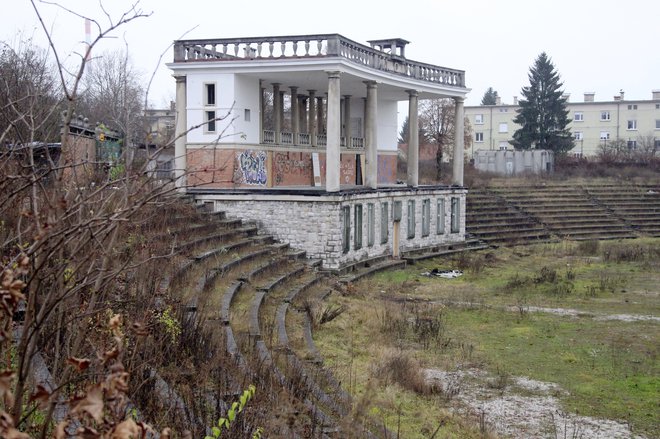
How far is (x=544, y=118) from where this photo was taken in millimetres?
65000

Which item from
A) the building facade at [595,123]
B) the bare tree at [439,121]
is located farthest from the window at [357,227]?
the building facade at [595,123]

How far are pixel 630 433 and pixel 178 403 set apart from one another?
6.97 meters

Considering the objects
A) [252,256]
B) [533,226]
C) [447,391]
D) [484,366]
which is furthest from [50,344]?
[533,226]

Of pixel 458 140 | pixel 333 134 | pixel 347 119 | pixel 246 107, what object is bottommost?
pixel 333 134

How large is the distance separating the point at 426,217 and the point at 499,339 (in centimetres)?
1486

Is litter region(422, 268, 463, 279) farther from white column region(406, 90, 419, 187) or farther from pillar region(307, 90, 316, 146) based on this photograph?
pillar region(307, 90, 316, 146)

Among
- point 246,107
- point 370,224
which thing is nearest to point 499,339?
point 370,224

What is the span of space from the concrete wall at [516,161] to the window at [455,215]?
2515 centimetres

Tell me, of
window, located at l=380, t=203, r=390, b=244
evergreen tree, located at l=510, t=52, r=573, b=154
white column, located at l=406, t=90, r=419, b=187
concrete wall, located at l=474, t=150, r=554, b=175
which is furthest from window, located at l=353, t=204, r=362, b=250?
evergreen tree, located at l=510, t=52, r=573, b=154

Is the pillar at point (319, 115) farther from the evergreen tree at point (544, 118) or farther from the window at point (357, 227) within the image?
the evergreen tree at point (544, 118)

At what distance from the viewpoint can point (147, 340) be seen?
8.40m

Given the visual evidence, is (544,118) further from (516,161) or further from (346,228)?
(346,228)

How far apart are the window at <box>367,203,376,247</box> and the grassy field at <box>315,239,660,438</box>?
1.51 meters

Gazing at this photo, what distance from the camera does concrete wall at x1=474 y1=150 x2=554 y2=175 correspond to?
5826 cm
